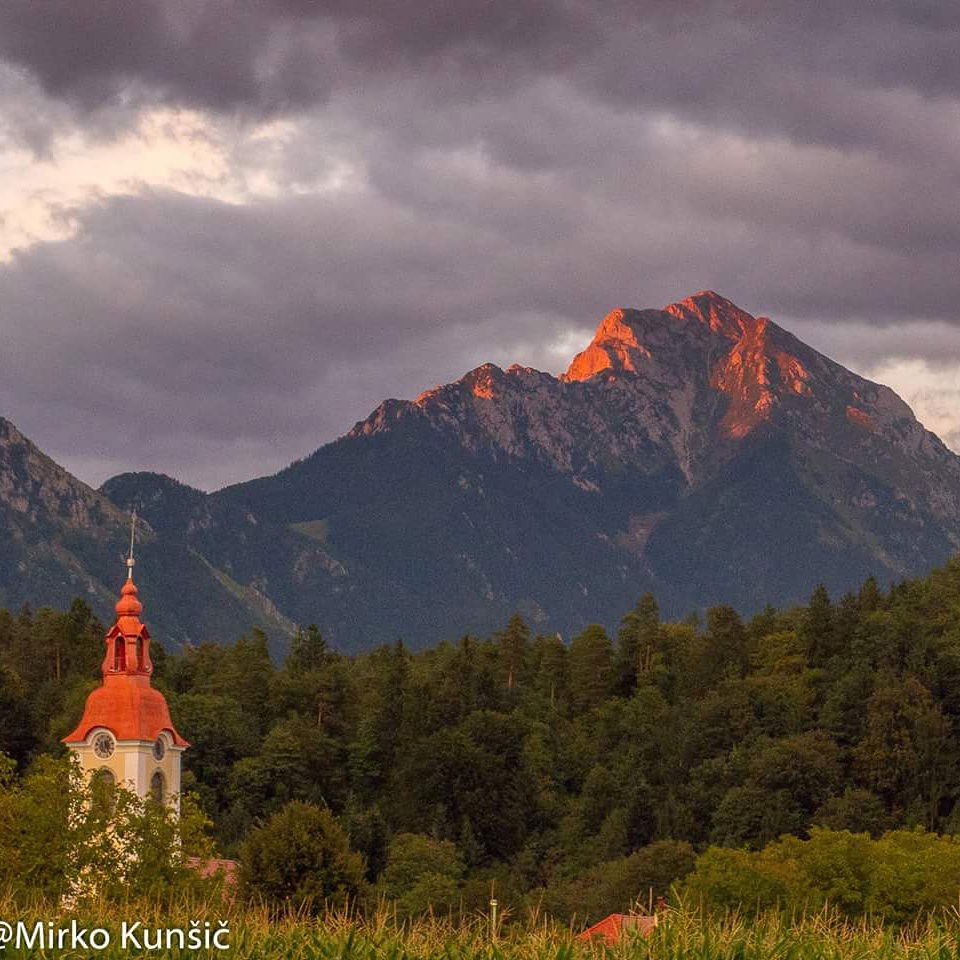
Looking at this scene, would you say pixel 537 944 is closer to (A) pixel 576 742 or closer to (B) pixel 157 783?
(B) pixel 157 783

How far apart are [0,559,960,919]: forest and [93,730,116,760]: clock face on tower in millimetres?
4026

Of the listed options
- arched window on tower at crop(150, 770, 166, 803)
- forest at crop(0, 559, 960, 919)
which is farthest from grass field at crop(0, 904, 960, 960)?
arched window on tower at crop(150, 770, 166, 803)

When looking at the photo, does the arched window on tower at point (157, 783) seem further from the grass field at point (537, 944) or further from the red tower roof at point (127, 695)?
the grass field at point (537, 944)

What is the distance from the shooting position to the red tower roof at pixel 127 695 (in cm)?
12850

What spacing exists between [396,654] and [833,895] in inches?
3755

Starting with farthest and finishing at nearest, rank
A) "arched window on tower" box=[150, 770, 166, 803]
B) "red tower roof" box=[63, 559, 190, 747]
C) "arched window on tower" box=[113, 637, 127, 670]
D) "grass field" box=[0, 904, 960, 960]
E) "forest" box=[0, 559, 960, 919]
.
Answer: "forest" box=[0, 559, 960, 919] < "arched window on tower" box=[113, 637, 127, 670] < "arched window on tower" box=[150, 770, 166, 803] < "red tower roof" box=[63, 559, 190, 747] < "grass field" box=[0, 904, 960, 960]

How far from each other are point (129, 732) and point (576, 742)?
2132 inches

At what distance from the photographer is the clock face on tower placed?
128 metres

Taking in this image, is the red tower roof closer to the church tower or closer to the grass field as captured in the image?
the church tower

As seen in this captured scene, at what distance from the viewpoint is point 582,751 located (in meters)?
172

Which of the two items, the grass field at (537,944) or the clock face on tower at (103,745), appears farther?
the clock face on tower at (103,745)

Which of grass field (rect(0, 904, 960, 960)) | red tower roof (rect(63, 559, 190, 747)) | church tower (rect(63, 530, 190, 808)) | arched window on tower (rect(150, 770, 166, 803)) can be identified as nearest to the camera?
grass field (rect(0, 904, 960, 960))

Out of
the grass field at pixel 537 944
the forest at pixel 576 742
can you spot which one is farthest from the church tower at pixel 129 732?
the grass field at pixel 537 944

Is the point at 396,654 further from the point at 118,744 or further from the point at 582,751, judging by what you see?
the point at 118,744
